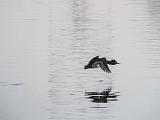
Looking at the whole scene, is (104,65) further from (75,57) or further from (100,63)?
(75,57)

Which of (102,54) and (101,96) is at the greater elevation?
(102,54)

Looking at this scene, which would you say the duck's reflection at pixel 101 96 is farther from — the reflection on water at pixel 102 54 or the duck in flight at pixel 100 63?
the duck in flight at pixel 100 63

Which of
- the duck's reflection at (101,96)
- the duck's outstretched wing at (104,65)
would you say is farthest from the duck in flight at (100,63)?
the duck's reflection at (101,96)

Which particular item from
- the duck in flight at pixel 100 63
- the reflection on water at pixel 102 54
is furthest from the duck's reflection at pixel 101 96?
the duck in flight at pixel 100 63

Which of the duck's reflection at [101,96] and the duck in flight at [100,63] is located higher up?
the duck in flight at [100,63]

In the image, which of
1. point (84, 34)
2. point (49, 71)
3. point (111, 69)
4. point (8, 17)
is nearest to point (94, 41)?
point (84, 34)

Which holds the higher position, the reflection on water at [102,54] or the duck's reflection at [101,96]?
the reflection on water at [102,54]

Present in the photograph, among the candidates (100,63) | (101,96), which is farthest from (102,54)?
(101,96)

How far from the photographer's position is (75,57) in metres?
1.34

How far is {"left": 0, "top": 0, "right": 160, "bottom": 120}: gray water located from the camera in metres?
1.32

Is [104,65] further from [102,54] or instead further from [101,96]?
→ [101,96]

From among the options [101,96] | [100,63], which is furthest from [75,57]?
[101,96]

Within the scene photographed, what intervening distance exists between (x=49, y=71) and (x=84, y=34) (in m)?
0.25

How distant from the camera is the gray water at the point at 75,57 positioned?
132 centimetres
